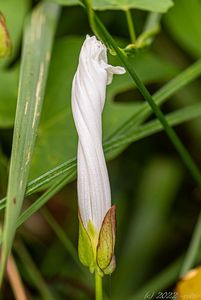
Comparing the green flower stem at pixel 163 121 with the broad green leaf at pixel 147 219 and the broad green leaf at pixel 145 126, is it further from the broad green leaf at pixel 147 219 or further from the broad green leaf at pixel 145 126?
the broad green leaf at pixel 147 219

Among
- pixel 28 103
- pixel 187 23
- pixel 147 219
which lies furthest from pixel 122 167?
pixel 28 103

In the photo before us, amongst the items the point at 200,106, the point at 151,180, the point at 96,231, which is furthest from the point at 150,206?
the point at 96,231

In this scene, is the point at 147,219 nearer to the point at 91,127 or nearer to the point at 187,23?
the point at 187,23

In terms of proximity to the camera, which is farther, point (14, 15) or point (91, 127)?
point (14, 15)

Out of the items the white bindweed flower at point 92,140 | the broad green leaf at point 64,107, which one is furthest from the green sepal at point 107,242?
the broad green leaf at point 64,107

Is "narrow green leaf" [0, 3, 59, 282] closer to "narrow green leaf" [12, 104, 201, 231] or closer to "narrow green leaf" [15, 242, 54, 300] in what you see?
"narrow green leaf" [12, 104, 201, 231]

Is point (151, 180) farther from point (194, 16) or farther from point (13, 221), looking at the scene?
point (13, 221)
